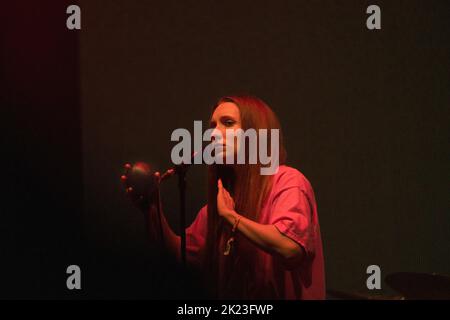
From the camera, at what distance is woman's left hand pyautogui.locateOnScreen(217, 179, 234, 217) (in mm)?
2080

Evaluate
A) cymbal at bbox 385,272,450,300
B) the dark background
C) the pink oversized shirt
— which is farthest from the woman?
cymbal at bbox 385,272,450,300

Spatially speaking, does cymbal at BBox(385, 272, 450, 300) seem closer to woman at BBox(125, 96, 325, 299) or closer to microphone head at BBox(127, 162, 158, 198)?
woman at BBox(125, 96, 325, 299)

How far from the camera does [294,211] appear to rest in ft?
6.87

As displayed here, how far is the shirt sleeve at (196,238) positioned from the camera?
2338 mm

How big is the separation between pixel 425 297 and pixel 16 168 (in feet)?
5.57

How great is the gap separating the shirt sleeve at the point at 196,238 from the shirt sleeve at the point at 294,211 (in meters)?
0.33

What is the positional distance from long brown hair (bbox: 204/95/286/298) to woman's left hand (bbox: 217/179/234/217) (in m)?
0.10

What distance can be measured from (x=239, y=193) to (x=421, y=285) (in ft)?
2.44

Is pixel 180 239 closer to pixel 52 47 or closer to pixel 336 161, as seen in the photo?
pixel 336 161

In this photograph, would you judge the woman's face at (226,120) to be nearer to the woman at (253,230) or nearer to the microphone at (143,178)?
the woman at (253,230)
